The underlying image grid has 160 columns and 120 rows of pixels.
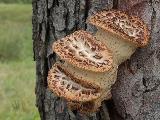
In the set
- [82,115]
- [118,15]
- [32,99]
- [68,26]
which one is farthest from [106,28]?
[32,99]

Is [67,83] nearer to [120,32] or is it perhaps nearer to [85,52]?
[85,52]

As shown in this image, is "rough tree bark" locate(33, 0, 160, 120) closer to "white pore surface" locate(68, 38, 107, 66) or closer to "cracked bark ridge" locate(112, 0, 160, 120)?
"cracked bark ridge" locate(112, 0, 160, 120)

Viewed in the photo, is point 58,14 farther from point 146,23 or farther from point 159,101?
point 159,101

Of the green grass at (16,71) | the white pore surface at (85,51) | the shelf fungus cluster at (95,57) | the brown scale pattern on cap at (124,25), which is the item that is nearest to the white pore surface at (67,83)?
the shelf fungus cluster at (95,57)

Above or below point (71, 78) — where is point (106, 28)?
above

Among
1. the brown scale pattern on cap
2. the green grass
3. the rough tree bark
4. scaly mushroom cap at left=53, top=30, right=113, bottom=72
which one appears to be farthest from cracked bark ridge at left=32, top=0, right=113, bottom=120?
the green grass

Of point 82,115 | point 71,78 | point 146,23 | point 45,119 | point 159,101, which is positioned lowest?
point 45,119
